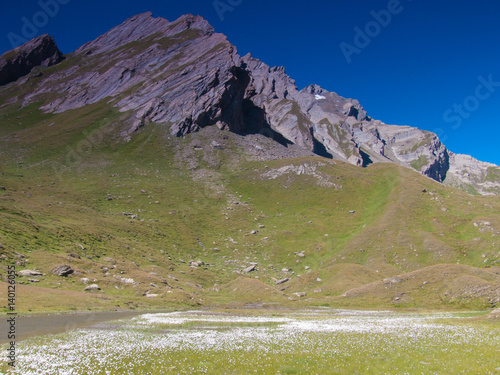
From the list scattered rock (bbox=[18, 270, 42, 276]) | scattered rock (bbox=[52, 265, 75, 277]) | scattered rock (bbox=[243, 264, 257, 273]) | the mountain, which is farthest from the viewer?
scattered rock (bbox=[243, 264, 257, 273])

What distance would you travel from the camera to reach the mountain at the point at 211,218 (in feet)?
194

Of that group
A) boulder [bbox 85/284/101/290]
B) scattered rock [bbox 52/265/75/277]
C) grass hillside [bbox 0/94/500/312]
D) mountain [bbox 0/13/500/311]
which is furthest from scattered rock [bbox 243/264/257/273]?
scattered rock [bbox 52/265/75/277]

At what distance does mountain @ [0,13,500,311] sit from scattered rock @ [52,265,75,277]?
36cm

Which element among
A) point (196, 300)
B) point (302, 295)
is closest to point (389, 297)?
point (302, 295)

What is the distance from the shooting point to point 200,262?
84.4m

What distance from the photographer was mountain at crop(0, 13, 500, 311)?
59000 mm

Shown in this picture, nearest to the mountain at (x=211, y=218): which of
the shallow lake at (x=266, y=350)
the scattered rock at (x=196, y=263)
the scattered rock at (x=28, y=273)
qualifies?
the scattered rock at (x=28, y=273)

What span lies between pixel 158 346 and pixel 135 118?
170712mm

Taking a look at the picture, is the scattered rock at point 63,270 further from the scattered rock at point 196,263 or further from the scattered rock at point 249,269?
the scattered rock at point 249,269

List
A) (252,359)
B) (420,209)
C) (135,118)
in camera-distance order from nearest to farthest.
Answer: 1. (252,359)
2. (420,209)
3. (135,118)

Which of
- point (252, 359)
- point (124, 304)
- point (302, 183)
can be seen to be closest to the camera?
point (252, 359)

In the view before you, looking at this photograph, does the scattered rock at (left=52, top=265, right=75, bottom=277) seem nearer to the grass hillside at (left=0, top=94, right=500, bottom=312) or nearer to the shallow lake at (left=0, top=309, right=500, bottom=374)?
the grass hillside at (left=0, top=94, right=500, bottom=312)

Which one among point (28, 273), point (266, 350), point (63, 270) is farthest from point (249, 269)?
point (266, 350)

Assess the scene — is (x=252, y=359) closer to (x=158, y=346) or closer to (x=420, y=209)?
(x=158, y=346)
